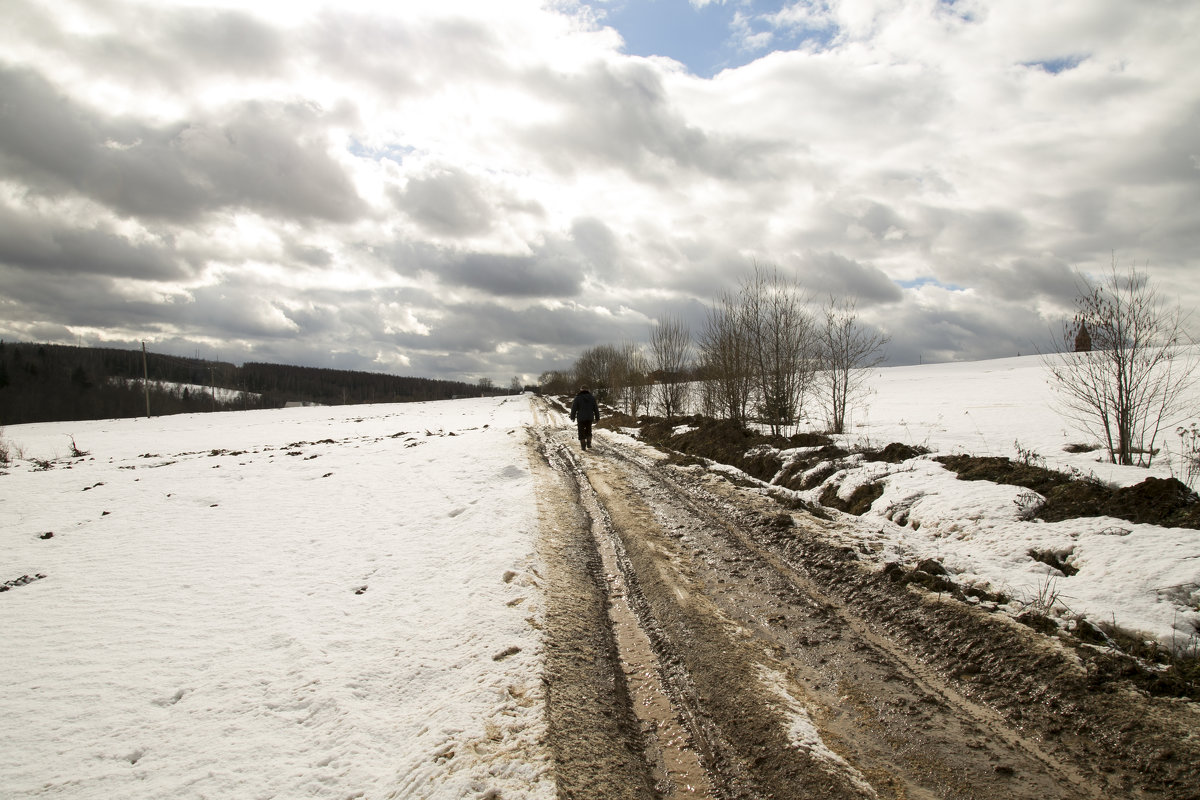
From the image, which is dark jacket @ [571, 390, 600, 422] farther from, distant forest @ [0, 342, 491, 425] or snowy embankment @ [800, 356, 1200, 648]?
distant forest @ [0, 342, 491, 425]

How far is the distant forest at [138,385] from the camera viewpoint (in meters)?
70.1

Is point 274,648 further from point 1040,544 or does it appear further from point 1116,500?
point 1116,500

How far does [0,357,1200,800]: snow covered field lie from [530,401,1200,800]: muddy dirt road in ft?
1.67

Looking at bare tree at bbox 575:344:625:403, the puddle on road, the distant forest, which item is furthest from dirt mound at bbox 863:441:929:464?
the distant forest

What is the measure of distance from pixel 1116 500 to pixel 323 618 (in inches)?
372

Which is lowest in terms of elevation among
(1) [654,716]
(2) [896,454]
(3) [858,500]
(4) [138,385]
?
(1) [654,716]

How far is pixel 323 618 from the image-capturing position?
5.53 metres

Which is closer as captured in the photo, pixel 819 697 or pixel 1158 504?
pixel 819 697

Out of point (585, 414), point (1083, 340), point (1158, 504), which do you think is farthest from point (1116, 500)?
point (585, 414)

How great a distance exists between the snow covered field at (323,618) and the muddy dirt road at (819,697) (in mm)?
510

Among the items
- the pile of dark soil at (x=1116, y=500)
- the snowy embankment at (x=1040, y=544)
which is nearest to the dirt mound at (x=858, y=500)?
the snowy embankment at (x=1040, y=544)

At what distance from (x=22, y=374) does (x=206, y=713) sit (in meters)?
110

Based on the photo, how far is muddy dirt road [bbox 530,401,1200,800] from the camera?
9.55 feet

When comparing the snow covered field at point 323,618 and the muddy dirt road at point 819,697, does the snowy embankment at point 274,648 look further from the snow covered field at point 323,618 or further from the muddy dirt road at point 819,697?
the muddy dirt road at point 819,697
